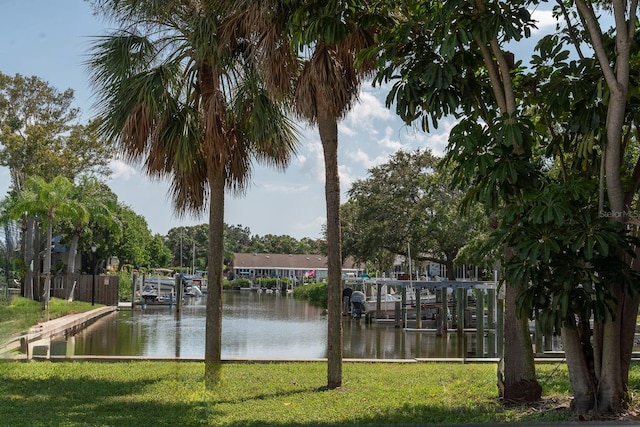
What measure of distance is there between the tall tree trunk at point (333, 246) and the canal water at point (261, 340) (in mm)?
7765

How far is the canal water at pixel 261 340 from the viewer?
22344 mm

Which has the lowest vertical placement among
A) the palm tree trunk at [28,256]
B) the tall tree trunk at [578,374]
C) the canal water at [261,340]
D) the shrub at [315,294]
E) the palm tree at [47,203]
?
the canal water at [261,340]

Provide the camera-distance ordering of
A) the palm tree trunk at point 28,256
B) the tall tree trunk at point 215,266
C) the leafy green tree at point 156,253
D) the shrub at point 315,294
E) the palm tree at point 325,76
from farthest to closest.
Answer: the leafy green tree at point 156,253
the shrub at point 315,294
the palm tree trunk at point 28,256
the tall tree trunk at point 215,266
the palm tree at point 325,76

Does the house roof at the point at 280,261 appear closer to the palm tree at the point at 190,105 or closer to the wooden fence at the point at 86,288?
the wooden fence at the point at 86,288

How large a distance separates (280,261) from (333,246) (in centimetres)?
9165

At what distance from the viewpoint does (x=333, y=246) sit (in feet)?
37.3

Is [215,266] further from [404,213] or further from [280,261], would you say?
[280,261]

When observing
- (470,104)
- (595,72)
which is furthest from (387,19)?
(595,72)

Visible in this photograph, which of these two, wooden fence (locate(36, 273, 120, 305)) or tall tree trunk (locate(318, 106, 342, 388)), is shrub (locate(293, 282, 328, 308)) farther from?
tall tree trunk (locate(318, 106, 342, 388))

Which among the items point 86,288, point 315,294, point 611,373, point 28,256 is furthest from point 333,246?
point 315,294

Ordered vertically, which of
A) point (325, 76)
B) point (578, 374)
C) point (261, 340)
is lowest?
point (261, 340)

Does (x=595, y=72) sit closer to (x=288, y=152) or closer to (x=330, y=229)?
(x=330, y=229)

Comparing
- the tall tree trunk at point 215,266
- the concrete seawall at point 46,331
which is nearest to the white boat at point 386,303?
the concrete seawall at point 46,331

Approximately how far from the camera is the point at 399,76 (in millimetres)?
9391
